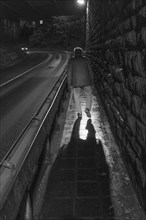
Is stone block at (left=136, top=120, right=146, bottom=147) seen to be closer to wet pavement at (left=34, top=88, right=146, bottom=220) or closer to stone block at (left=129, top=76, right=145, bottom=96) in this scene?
stone block at (left=129, top=76, right=145, bottom=96)

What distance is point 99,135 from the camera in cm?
684

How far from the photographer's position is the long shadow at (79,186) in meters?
3.81

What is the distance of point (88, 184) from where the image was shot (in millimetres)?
4484

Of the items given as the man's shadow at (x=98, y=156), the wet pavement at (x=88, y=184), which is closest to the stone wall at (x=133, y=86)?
the wet pavement at (x=88, y=184)

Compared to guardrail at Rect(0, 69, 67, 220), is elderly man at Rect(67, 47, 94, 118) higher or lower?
higher

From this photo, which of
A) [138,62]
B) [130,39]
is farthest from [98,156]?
[138,62]

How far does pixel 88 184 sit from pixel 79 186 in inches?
5.5

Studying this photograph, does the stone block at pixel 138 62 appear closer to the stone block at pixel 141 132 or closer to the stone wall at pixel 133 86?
the stone wall at pixel 133 86

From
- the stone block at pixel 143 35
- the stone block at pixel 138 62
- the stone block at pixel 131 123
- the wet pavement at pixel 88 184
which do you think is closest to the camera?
the stone block at pixel 143 35

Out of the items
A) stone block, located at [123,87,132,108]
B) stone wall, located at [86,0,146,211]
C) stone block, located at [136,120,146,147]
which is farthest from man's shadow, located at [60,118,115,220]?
stone block, located at [123,87,132,108]

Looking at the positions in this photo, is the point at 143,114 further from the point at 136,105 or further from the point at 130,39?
the point at 130,39

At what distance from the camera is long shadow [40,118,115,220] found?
3812 millimetres

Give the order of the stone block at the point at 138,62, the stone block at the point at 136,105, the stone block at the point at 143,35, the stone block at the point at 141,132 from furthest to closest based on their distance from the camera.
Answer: the stone block at the point at 136,105, the stone block at the point at 141,132, the stone block at the point at 138,62, the stone block at the point at 143,35

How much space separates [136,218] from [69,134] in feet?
11.2
